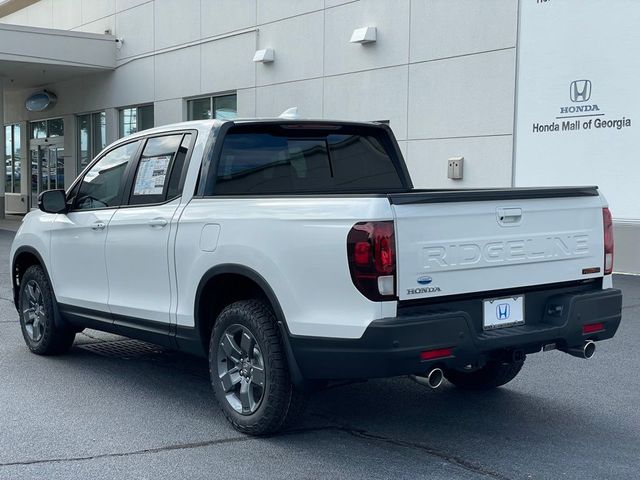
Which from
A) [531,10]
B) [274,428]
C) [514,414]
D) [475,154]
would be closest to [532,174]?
[475,154]

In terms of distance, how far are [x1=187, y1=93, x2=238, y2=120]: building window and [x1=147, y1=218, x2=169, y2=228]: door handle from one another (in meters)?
14.3

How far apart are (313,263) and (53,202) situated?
3111 millimetres

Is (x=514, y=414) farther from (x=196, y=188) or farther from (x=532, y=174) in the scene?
(x=532, y=174)

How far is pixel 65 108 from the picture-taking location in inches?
1109

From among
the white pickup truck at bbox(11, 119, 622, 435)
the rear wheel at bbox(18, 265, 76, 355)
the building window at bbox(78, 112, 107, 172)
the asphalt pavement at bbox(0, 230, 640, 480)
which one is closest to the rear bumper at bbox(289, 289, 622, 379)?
the white pickup truck at bbox(11, 119, 622, 435)

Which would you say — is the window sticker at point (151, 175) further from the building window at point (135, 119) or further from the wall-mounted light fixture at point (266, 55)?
the building window at point (135, 119)

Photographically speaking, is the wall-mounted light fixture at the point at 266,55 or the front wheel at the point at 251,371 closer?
the front wheel at the point at 251,371

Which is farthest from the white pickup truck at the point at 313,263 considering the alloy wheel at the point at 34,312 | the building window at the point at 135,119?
the building window at the point at 135,119

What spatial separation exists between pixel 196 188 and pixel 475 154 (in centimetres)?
950

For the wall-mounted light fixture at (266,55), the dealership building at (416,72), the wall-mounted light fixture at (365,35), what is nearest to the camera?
the dealership building at (416,72)

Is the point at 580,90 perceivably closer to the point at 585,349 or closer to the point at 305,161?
the point at 305,161

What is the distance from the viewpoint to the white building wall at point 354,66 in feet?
46.4

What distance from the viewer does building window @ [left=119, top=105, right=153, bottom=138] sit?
23.8 metres

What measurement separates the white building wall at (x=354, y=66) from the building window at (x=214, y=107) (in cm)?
27
